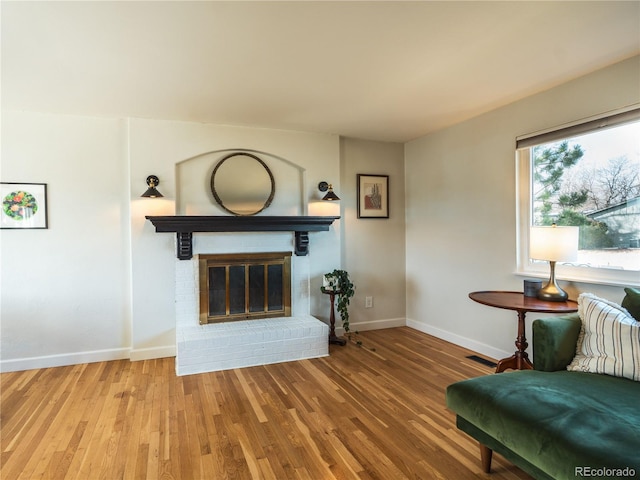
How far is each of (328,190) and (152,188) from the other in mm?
1757

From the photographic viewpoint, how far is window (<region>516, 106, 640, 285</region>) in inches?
95.4

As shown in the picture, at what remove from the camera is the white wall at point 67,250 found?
3227mm

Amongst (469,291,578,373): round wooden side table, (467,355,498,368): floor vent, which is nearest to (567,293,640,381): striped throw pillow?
(469,291,578,373): round wooden side table

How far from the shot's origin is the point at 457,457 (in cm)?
193

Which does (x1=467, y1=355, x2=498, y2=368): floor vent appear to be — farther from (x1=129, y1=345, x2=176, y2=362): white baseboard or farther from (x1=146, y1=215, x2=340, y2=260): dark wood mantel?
(x1=129, y1=345, x2=176, y2=362): white baseboard

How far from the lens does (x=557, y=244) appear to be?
8.07ft

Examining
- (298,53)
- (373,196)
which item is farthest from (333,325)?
(298,53)

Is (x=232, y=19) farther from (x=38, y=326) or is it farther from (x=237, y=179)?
(x=38, y=326)

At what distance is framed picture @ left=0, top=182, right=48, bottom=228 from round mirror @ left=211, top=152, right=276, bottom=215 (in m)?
1.48

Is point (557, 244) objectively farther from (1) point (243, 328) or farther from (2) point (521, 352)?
(1) point (243, 328)

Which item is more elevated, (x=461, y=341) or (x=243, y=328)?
(x=243, y=328)

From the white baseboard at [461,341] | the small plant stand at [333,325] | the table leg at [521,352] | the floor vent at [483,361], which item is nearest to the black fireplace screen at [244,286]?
the small plant stand at [333,325]

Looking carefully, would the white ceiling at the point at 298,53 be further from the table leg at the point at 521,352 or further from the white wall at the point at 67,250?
the table leg at the point at 521,352

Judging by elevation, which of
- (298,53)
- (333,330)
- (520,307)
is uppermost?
(298,53)
